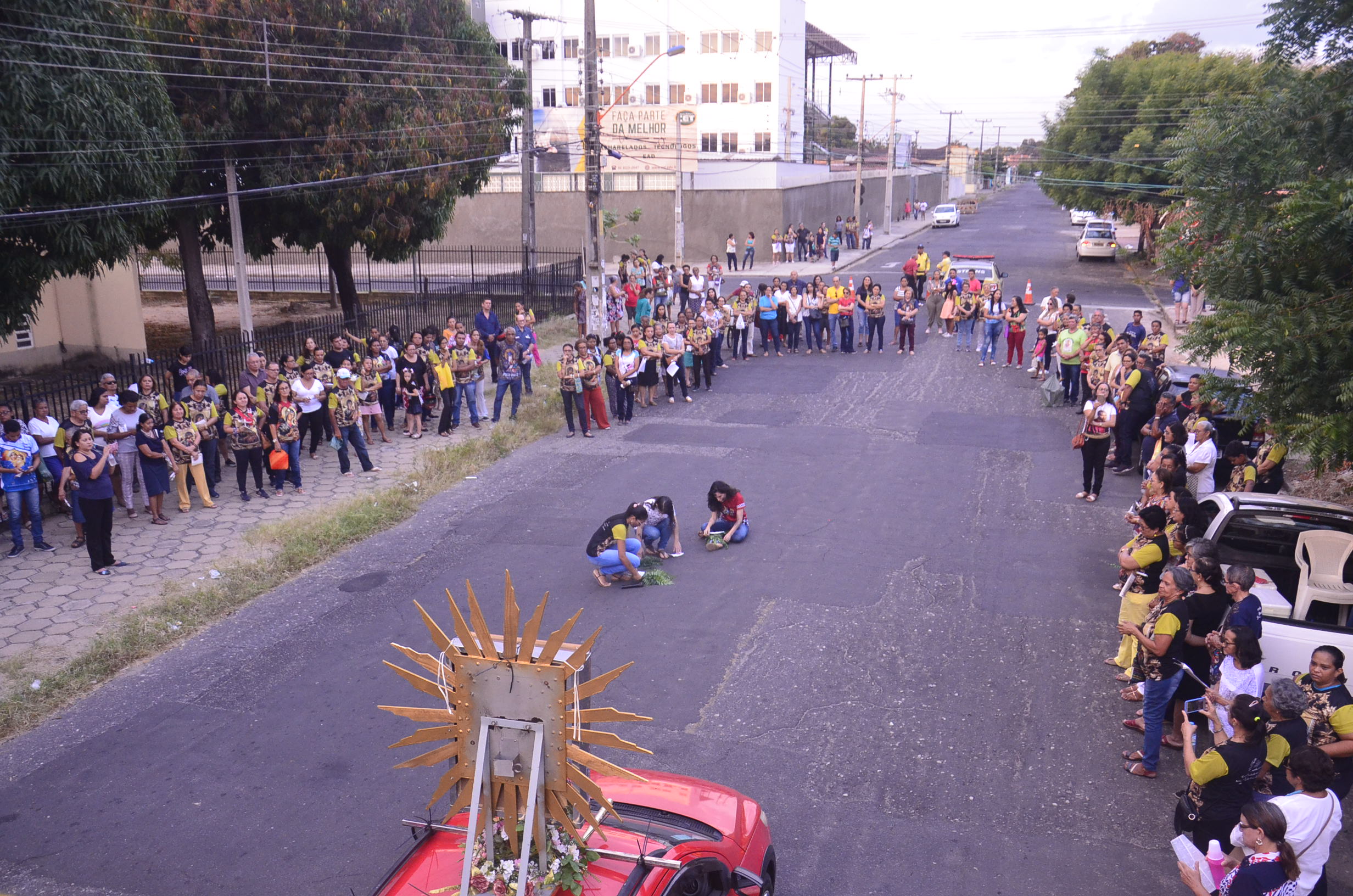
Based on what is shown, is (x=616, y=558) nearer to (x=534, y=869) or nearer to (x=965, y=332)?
(x=534, y=869)

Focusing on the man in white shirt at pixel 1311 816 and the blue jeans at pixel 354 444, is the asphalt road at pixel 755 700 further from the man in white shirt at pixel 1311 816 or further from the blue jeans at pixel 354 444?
the blue jeans at pixel 354 444

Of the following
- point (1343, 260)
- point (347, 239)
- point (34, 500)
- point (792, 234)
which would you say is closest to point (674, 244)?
point (792, 234)

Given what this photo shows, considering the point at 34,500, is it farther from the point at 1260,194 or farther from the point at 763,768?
the point at 1260,194

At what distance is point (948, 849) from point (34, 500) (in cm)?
1053

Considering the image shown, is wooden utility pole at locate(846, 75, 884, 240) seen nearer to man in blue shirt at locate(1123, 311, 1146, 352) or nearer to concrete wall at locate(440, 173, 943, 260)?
concrete wall at locate(440, 173, 943, 260)

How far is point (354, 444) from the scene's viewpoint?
14195 mm

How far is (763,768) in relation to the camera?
6.98 meters

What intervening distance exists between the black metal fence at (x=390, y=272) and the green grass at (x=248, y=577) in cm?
1388

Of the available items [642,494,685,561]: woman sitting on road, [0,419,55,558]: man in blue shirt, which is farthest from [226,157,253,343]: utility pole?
[642,494,685,561]: woman sitting on road

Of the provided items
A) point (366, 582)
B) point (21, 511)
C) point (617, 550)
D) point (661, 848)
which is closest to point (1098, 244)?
point (617, 550)

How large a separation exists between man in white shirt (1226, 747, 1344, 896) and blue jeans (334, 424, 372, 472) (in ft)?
39.2

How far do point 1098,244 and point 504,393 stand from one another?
32.2m

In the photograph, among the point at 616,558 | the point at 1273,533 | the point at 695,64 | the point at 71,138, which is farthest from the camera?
the point at 695,64

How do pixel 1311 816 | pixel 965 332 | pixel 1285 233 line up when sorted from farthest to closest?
pixel 965 332 → pixel 1285 233 → pixel 1311 816
